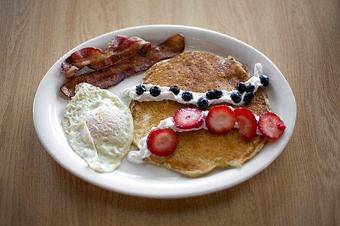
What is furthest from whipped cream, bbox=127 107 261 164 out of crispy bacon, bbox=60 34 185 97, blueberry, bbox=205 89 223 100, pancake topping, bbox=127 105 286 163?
crispy bacon, bbox=60 34 185 97

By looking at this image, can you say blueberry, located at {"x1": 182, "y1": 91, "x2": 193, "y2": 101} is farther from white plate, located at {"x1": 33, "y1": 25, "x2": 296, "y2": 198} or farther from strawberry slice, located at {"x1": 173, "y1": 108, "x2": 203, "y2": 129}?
white plate, located at {"x1": 33, "y1": 25, "x2": 296, "y2": 198}

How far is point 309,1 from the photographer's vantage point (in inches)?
98.2

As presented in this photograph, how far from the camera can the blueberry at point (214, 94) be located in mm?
1913

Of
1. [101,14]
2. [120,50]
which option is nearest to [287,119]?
[120,50]

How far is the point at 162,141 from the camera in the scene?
5.73ft

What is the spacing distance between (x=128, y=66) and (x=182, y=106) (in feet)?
1.20

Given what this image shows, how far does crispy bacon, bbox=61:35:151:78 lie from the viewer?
6.70 feet

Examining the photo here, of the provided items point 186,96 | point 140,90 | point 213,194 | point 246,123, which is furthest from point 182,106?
point 213,194

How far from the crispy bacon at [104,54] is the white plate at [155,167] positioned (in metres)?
0.04

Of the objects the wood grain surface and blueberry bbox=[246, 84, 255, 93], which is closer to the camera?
the wood grain surface

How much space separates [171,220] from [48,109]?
71 cm

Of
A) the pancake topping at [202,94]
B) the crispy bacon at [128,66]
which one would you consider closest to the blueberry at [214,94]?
the pancake topping at [202,94]

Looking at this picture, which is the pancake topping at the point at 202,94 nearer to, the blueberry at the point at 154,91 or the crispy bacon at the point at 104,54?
the blueberry at the point at 154,91

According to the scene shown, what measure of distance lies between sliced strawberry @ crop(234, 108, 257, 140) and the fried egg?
44cm
